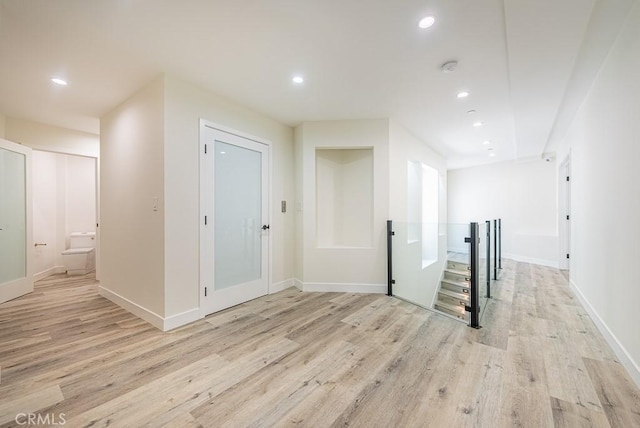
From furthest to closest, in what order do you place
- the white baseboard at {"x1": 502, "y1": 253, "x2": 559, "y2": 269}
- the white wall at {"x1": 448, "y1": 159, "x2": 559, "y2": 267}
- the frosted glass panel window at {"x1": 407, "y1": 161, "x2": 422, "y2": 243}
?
the white wall at {"x1": 448, "y1": 159, "x2": 559, "y2": 267}, the white baseboard at {"x1": 502, "y1": 253, "x2": 559, "y2": 269}, the frosted glass panel window at {"x1": 407, "y1": 161, "x2": 422, "y2": 243}

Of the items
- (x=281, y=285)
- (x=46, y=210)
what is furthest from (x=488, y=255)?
(x=46, y=210)

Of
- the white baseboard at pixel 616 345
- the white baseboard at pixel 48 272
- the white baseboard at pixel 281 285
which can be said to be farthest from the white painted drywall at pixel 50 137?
the white baseboard at pixel 616 345

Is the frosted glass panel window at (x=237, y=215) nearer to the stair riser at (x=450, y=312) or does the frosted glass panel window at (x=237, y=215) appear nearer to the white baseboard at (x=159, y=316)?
the white baseboard at (x=159, y=316)

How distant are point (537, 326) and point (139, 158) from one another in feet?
15.1

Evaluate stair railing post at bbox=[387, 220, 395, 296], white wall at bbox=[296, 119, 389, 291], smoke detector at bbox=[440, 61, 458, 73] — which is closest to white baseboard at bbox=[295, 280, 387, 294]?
white wall at bbox=[296, 119, 389, 291]

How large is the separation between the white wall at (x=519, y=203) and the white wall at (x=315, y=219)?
458cm

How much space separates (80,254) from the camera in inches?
189

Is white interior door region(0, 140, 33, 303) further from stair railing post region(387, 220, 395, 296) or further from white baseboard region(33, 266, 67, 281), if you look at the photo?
stair railing post region(387, 220, 395, 296)

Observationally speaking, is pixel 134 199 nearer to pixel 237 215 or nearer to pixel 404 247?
pixel 237 215

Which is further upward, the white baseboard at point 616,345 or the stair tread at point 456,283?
the stair tread at point 456,283

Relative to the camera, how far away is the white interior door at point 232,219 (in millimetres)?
2873

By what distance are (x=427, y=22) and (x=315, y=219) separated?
8.61 feet

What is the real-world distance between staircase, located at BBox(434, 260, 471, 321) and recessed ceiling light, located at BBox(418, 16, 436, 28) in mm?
2357

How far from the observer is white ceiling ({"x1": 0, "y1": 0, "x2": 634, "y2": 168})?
1.75m
